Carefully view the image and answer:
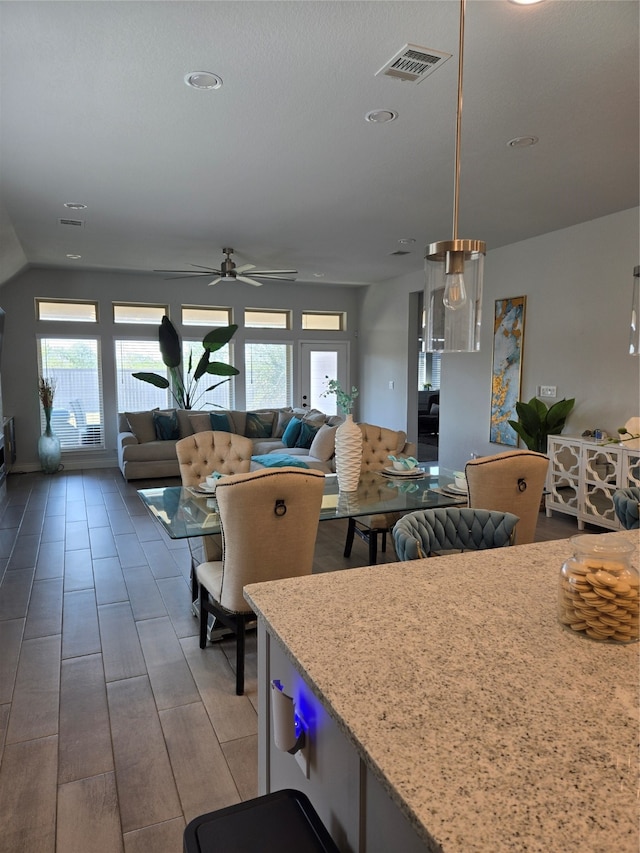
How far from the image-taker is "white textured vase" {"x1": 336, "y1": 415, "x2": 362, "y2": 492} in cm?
353

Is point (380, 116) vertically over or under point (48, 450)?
over

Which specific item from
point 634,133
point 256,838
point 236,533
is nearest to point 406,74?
point 634,133

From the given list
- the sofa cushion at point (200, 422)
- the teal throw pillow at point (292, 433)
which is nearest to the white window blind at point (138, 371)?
the sofa cushion at point (200, 422)

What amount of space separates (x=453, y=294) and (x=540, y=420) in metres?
4.49

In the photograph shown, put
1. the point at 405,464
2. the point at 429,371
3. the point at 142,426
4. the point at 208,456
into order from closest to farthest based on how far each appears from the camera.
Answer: the point at 208,456, the point at 405,464, the point at 142,426, the point at 429,371

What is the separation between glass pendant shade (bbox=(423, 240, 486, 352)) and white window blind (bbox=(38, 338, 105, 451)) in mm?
7797

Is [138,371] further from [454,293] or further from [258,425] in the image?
[454,293]

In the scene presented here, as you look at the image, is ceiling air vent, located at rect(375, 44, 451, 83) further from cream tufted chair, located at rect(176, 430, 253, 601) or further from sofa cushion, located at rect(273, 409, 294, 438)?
sofa cushion, located at rect(273, 409, 294, 438)

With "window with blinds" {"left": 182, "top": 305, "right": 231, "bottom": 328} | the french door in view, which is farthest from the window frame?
"window with blinds" {"left": 182, "top": 305, "right": 231, "bottom": 328}

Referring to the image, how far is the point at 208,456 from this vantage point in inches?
148

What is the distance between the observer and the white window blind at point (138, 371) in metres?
8.60

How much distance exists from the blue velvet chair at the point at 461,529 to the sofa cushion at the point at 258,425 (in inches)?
245

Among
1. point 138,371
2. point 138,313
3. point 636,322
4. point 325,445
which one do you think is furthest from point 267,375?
point 636,322

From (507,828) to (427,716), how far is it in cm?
23
